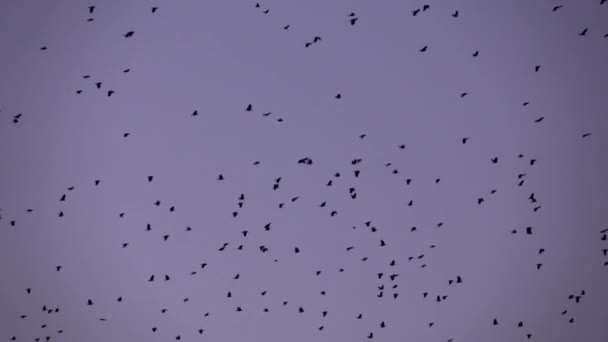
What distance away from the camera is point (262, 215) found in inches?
194

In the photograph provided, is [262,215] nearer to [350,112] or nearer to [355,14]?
[350,112]

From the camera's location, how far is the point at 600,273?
5.08 meters

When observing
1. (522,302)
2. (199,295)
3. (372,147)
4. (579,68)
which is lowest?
(522,302)

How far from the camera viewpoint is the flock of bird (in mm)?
4844

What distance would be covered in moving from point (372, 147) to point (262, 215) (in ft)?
3.79

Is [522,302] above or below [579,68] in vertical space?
below

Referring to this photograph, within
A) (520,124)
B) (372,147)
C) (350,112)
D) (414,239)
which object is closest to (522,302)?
(414,239)

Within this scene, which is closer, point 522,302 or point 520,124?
point 520,124

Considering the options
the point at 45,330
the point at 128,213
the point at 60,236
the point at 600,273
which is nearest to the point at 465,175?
the point at 600,273

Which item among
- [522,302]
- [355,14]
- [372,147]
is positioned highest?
[355,14]

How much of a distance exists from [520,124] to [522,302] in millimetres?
1673

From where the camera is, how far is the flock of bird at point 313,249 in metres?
4.84

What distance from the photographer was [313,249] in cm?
504

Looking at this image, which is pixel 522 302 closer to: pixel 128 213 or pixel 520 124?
pixel 520 124
